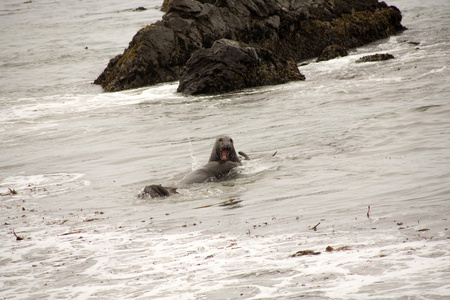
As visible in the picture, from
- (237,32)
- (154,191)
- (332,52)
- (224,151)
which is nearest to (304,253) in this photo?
(154,191)

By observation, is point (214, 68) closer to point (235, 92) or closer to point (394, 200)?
point (235, 92)

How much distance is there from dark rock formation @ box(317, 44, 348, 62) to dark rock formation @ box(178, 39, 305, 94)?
404 centimetres

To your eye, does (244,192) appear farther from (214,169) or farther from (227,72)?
(227,72)

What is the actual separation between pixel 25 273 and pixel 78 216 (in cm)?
228

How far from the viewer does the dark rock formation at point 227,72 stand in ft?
Result: 61.8

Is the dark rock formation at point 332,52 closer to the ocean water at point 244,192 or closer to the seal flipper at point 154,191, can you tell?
the ocean water at point 244,192

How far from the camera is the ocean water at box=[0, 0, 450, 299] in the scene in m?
4.79

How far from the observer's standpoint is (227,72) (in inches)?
742

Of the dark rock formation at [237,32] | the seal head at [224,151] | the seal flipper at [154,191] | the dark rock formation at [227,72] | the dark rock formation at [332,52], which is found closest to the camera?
the seal flipper at [154,191]

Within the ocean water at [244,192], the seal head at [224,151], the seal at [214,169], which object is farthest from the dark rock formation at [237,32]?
the seal at [214,169]

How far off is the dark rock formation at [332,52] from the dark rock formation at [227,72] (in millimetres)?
4040

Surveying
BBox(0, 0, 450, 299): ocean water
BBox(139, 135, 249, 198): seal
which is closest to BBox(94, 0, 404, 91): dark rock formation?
BBox(0, 0, 450, 299): ocean water

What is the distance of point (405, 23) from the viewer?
105 ft

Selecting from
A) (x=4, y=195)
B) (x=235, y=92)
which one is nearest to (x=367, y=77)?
(x=235, y=92)
